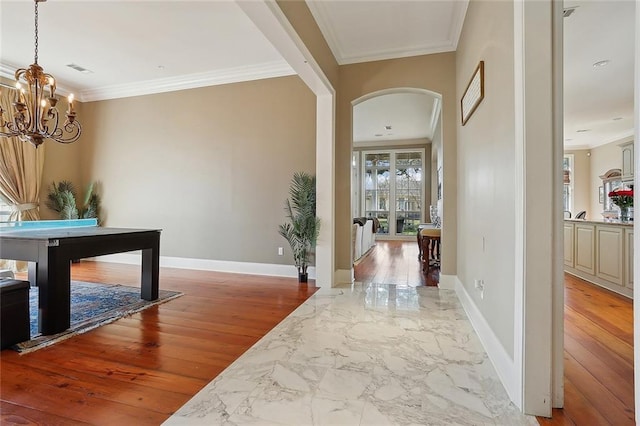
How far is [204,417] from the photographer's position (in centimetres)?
142

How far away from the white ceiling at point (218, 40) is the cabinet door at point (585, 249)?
7.37 ft

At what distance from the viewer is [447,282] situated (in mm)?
3742

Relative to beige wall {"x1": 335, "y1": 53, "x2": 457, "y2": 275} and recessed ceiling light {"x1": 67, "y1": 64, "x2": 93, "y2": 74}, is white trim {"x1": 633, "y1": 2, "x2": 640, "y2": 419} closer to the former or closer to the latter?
beige wall {"x1": 335, "y1": 53, "x2": 457, "y2": 275}

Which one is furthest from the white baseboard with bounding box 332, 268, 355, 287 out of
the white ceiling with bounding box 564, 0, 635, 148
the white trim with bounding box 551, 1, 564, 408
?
the white ceiling with bounding box 564, 0, 635, 148

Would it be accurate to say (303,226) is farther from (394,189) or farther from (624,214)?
(394,189)

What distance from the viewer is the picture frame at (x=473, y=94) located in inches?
92.1

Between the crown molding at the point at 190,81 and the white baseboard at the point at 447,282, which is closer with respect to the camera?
the white baseboard at the point at 447,282

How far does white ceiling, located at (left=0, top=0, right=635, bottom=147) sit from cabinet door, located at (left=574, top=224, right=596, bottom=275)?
2247 mm

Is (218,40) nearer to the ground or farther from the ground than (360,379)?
farther from the ground

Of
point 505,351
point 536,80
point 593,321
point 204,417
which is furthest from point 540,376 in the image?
point 593,321

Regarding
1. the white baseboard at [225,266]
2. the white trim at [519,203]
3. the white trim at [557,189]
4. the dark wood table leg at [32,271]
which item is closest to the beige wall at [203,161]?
the white baseboard at [225,266]

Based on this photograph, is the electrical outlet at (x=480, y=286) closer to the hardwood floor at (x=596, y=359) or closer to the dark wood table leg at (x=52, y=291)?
the hardwood floor at (x=596, y=359)

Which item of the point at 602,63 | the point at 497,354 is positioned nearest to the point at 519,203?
the point at 497,354

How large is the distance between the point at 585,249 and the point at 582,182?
6.71 m
